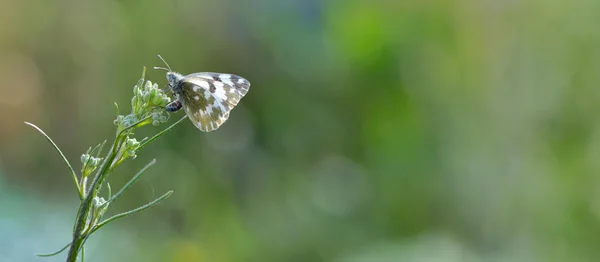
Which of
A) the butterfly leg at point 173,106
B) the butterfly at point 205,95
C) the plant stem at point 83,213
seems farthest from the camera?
the butterfly at point 205,95

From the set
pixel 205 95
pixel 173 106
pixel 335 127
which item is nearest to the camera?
pixel 173 106

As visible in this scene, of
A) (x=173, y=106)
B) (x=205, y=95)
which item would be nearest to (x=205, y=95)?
(x=205, y=95)

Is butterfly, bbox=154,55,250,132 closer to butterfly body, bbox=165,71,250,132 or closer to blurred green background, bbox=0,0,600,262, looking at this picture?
butterfly body, bbox=165,71,250,132

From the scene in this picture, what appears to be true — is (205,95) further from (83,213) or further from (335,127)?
(335,127)

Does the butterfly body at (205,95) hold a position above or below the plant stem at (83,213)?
below

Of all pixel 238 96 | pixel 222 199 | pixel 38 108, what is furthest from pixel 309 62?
pixel 238 96

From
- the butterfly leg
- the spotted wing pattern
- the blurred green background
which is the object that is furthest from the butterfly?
the blurred green background

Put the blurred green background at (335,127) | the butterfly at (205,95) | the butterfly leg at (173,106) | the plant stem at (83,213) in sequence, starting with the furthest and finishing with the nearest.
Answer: the blurred green background at (335,127) → the butterfly at (205,95) → the butterfly leg at (173,106) → the plant stem at (83,213)

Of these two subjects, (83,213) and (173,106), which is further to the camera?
(173,106)

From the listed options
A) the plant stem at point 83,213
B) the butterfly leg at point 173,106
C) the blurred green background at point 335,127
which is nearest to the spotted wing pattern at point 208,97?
the butterfly leg at point 173,106

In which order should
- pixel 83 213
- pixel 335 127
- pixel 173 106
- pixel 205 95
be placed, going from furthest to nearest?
pixel 335 127, pixel 205 95, pixel 173 106, pixel 83 213

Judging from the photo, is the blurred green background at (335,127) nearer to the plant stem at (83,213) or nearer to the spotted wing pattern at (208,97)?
the spotted wing pattern at (208,97)
